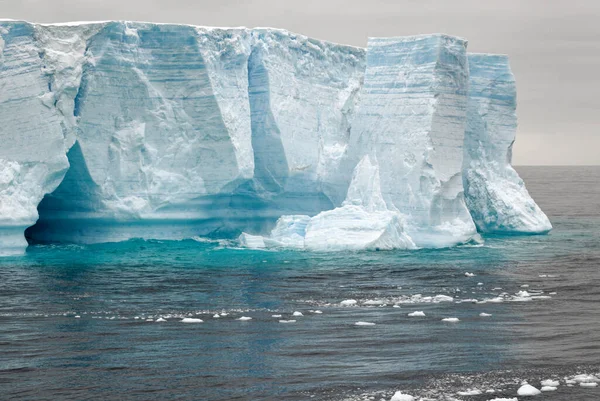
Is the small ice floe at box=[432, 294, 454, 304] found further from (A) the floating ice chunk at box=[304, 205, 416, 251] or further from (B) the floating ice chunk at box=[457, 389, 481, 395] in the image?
(A) the floating ice chunk at box=[304, 205, 416, 251]

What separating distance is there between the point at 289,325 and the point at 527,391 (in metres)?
4.45

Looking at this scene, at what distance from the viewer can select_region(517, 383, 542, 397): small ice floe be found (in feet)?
32.1

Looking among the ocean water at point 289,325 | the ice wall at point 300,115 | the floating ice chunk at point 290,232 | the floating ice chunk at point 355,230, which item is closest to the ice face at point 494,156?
the ice wall at point 300,115

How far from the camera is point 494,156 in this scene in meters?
27.8

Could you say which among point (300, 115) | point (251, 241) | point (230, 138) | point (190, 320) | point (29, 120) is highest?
point (300, 115)

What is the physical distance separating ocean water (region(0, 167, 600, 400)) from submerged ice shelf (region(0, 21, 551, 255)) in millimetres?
1255

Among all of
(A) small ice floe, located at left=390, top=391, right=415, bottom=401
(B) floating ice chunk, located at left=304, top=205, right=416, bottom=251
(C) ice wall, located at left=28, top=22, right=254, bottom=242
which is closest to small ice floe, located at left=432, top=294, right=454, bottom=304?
(A) small ice floe, located at left=390, top=391, right=415, bottom=401

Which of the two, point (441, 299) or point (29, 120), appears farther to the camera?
point (29, 120)

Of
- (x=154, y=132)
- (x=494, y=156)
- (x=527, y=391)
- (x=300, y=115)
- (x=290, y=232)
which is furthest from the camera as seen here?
(x=494, y=156)

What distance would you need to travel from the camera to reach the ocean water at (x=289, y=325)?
10281mm

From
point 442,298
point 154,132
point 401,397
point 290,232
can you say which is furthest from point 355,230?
point 401,397

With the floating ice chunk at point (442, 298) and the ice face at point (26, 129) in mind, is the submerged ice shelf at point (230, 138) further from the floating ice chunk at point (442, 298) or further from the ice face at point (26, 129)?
the floating ice chunk at point (442, 298)

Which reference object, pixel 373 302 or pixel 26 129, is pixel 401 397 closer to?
pixel 373 302

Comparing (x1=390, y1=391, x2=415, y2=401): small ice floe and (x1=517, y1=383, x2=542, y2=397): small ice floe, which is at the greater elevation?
(x1=517, y1=383, x2=542, y2=397): small ice floe
